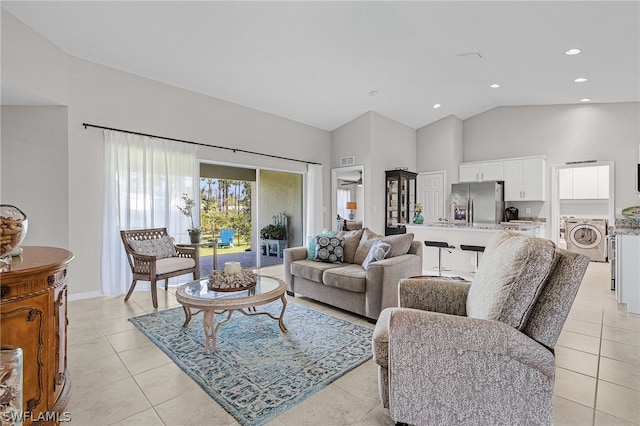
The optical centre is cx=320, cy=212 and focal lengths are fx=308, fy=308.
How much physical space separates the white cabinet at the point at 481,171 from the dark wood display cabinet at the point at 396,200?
133cm

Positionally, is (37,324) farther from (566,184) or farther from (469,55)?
(566,184)

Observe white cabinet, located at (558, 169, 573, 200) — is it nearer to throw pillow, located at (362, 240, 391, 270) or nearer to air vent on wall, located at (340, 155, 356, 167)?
air vent on wall, located at (340, 155, 356, 167)

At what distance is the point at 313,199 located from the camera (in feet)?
21.6

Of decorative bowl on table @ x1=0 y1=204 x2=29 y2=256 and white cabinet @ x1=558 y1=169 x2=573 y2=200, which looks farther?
white cabinet @ x1=558 y1=169 x2=573 y2=200

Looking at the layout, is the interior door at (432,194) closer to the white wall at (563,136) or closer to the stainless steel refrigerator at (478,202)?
the stainless steel refrigerator at (478,202)

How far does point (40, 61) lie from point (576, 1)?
551cm

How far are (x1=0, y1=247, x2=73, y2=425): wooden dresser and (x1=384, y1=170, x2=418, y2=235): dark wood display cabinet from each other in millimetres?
5785

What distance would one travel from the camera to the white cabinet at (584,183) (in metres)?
6.65

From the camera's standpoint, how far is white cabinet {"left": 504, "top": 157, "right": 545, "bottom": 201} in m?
6.35

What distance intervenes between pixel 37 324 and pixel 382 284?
2.47 m

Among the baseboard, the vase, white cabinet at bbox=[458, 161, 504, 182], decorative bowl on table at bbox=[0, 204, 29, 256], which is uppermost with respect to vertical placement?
white cabinet at bbox=[458, 161, 504, 182]

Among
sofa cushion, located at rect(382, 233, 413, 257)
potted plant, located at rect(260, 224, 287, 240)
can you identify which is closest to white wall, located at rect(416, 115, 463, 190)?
potted plant, located at rect(260, 224, 287, 240)

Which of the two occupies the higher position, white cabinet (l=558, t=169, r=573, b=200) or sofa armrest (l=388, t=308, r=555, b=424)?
white cabinet (l=558, t=169, r=573, b=200)

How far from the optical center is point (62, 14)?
3059mm
